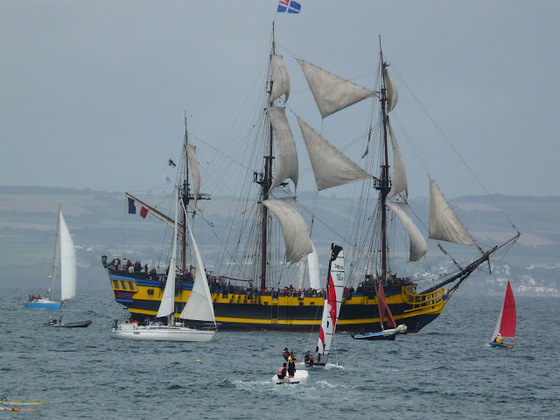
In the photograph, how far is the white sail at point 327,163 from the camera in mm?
94625

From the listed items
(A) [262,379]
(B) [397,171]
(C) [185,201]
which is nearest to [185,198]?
(C) [185,201]

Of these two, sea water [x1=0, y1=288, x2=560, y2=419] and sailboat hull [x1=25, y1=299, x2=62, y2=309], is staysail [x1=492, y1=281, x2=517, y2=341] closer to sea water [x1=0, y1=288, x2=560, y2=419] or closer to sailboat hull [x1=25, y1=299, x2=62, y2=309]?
sea water [x1=0, y1=288, x2=560, y2=419]

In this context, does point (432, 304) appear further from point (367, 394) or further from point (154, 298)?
point (367, 394)

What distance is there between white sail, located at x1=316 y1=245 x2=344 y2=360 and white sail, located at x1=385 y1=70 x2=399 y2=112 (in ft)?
109

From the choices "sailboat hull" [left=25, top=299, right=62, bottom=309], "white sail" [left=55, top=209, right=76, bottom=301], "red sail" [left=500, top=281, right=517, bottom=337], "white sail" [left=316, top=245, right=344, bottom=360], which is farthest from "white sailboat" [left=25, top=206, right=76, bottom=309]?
"white sail" [left=316, top=245, right=344, bottom=360]

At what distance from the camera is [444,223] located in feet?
306

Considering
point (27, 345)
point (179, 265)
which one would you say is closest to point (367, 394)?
point (27, 345)

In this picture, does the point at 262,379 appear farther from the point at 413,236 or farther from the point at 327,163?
the point at 327,163

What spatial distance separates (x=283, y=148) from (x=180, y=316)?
68.5 ft

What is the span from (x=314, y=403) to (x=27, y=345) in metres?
33.2

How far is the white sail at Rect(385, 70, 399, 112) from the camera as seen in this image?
94.2 metres

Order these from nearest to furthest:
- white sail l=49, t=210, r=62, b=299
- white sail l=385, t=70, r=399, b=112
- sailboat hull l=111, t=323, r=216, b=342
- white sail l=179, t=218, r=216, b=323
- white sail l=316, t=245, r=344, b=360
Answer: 1. white sail l=316, t=245, r=344, b=360
2. white sail l=179, t=218, r=216, b=323
3. sailboat hull l=111, t=323, r=216, b=342
4. white sail l=385, t=70, r=399, b=112
5. white sail l=49, t=210, r=62, b=299

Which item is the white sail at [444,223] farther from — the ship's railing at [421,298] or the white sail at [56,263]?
the white sail at [56,263]

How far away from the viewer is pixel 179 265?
101 m
